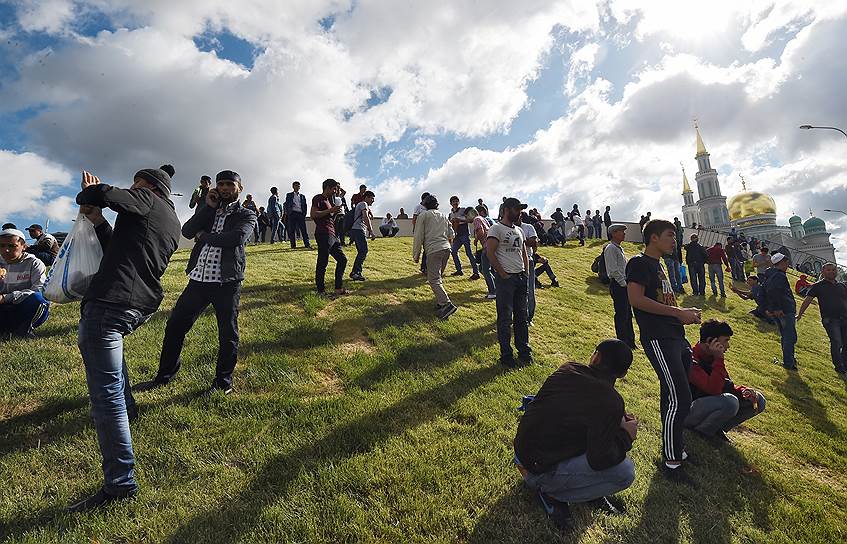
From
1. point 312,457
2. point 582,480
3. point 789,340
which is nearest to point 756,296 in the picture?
point 789,340

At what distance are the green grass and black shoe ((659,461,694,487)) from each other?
99 mm

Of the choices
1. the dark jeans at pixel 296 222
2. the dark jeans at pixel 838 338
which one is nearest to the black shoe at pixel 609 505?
the dark jeans at pixel 838 338

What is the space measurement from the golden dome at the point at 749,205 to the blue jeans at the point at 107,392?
106959 mm

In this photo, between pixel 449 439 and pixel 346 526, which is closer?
pixel 346 526

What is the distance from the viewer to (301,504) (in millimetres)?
2879

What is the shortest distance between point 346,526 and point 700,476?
3423mm

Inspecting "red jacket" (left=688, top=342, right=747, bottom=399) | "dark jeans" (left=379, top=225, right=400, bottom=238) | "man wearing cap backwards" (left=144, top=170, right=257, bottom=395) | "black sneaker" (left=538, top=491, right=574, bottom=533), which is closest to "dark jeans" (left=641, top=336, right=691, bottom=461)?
"red jacket" (left=688, top=342, right=747, bottom=399)

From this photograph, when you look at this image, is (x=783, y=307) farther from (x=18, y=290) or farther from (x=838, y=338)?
(x=18, y=290)

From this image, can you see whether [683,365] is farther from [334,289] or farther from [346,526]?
[334,289]

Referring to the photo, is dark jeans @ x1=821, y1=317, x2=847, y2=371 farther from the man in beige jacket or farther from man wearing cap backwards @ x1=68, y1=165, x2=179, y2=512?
man wearing cap backwards @ x1=68, y1=165, x2=179, y2=512

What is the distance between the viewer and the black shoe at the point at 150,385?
4.14 m

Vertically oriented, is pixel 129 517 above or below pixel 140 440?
below

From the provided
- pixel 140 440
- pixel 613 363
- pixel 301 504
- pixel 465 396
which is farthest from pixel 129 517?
pixel 613 363

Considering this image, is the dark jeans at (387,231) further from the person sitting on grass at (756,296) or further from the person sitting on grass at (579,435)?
the person sitting on grass at (579,435)
